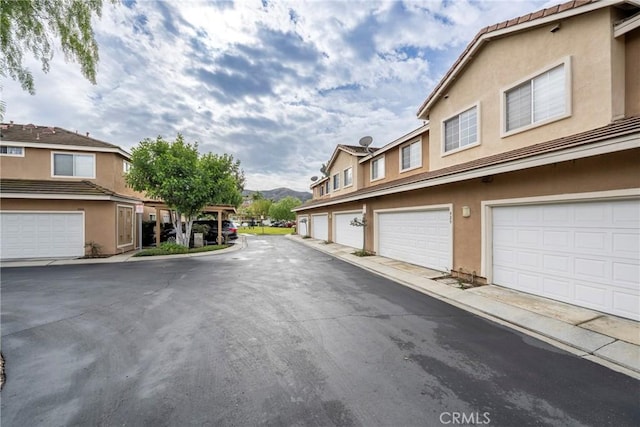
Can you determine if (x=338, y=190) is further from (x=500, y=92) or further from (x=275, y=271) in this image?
(x=500, y=92)

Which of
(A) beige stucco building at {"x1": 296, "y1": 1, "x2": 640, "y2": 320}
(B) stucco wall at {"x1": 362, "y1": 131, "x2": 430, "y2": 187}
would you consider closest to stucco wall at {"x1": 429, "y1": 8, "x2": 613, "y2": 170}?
(A) beige stucco building at {"x1": 296, "y1": 1, "x2": 640, "y2": 320}

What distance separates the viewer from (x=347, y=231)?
18078 millimetres

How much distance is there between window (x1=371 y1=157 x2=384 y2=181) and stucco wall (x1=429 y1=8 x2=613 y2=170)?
207 inches

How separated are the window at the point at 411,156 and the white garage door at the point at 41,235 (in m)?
16.7

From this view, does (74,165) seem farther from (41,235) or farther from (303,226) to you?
(303,226)

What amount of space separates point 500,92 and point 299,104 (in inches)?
557

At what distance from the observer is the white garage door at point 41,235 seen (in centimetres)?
1260

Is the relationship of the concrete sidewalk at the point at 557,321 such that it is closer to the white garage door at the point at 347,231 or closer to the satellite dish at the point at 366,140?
the white garage door at the point at 347,231

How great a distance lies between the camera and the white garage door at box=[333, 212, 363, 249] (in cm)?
1619

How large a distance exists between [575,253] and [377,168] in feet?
36.7

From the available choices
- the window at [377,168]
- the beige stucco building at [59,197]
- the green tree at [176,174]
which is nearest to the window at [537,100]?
the window at [377,168]

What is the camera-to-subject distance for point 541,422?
99.6 inches

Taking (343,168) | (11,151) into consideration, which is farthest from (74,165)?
(343,168)

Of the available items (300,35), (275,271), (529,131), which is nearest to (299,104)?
(300,35)
